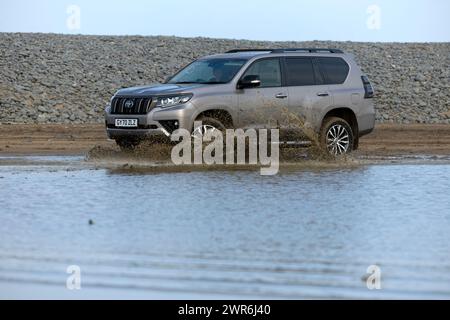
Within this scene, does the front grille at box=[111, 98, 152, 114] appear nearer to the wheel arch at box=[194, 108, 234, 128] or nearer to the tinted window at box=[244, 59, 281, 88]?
the wheel arch at box=[194, 108, 234, 128]

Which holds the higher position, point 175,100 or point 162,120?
point 175,100

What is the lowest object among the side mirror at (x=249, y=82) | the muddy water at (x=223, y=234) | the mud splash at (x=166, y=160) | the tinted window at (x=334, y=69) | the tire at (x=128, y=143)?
the muddy water at (x=223, y=234)

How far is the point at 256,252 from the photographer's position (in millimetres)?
8750

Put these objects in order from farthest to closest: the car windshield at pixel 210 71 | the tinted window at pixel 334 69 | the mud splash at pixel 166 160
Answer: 1. the tinted window at pixel 334 69
2. the car windshield at pixel 210 71
3. the mud splash at pixel 166 160

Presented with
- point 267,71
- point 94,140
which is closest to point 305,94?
point 267,71

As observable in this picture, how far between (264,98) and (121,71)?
65.0 feet

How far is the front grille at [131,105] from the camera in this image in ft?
53.7

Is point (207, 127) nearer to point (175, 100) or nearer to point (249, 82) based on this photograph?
point (175, 100)

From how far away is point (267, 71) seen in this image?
17266 mm

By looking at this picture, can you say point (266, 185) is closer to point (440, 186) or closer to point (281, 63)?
point (440, 186)

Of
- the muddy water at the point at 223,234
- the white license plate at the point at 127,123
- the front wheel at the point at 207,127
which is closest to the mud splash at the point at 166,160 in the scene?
the white license plate at the point at 127,123

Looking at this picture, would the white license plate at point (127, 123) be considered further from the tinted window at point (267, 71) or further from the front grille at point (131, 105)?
the tinted window at point (267, 71)

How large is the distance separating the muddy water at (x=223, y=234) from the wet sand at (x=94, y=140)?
4.58 meters

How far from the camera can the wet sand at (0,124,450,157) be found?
1958cm
